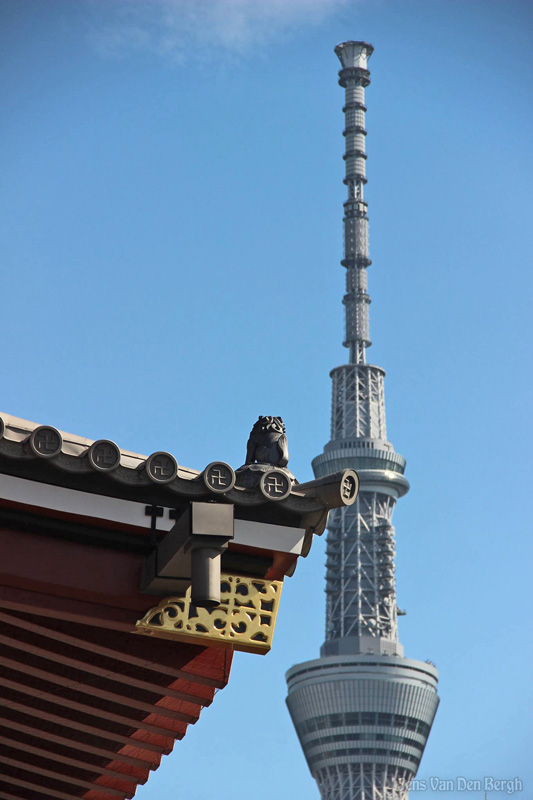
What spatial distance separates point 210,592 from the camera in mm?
10906

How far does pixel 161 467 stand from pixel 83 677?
2893mm

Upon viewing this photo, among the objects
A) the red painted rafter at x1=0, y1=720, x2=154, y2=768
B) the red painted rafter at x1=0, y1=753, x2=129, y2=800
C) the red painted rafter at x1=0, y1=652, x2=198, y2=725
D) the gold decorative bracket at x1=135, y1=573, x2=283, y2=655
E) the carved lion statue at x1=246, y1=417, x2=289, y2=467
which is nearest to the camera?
the gold decorative bracket at x1=135, y1=573, x2=283, y2=655

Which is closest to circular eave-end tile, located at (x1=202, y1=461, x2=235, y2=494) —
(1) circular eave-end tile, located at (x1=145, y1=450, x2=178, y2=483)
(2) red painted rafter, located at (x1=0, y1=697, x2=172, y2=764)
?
(1) circular eave-end tile, located at (x1=145, y1=450, x2=178, y2=483)

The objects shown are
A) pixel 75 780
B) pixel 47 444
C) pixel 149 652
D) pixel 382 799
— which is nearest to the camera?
pixel 47 444

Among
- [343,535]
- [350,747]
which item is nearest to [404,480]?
[343,535]

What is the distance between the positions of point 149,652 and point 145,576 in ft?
4.15

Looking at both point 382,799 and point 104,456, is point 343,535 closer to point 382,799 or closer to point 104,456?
point 382,799

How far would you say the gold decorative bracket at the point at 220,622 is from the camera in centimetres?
1220

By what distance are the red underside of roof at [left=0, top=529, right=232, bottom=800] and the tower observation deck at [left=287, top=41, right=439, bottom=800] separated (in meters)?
152

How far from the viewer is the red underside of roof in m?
12.3

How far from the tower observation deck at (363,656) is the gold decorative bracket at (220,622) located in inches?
6121

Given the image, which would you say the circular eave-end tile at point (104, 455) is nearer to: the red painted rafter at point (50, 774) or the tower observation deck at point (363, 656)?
the red painted rafter at point (50, 774)

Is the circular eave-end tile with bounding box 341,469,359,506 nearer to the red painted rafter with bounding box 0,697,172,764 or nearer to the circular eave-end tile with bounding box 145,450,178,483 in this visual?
the circular eave-end tile with bounding box 145,450,178,483

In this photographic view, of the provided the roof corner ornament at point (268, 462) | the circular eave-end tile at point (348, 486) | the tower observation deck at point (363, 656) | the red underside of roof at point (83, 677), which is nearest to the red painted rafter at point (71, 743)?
the red underside of roof at point (83, 677)
